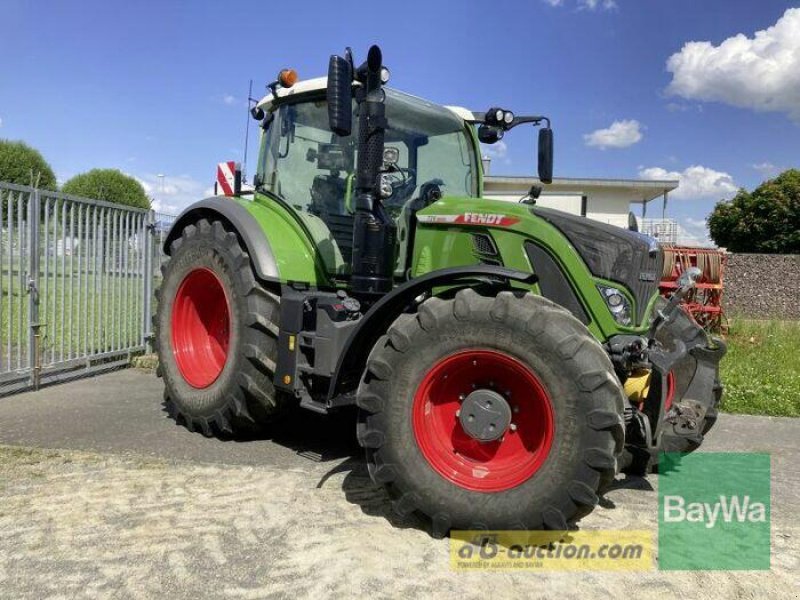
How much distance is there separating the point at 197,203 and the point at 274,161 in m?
0.67

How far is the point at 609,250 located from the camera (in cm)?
361

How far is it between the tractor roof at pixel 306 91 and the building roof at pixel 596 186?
18.1m

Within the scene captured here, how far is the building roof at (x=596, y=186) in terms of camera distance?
77.5ft

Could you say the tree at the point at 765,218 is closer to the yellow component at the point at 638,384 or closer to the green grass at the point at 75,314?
the green grass at the point at 75,314

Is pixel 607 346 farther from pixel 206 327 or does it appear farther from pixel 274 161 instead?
pixel 206 327

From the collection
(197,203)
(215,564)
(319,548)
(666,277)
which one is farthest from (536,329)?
(666,277)

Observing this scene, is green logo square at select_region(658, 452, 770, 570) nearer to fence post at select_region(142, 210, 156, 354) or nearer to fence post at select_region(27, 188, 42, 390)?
fence post at select_region(27, 188, 42, 390)

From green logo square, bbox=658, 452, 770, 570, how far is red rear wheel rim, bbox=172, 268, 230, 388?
11.0ft

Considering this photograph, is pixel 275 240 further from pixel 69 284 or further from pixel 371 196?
pixel 69 284

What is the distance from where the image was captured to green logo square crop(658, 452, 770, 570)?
3.13m

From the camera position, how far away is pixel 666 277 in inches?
437

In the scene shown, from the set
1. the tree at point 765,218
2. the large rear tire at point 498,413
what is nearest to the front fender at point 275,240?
the large rear tire at point 498,413

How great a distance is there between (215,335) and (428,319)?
271 centimetres

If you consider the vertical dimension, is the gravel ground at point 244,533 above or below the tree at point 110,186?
below
